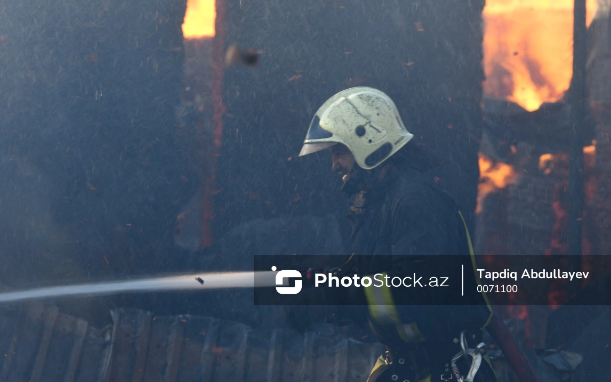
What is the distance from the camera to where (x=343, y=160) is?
345cm

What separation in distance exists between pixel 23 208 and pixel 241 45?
8.48ft

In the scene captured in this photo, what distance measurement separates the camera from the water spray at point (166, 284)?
5172 millimetres

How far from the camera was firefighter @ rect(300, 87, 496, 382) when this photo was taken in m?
2.92

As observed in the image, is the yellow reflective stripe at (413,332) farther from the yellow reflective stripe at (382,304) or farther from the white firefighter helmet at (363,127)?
the white firefighter helmet at (363,127)

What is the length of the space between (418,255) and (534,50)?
8.76 feet

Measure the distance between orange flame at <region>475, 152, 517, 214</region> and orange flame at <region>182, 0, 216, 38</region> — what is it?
2603 millimetres

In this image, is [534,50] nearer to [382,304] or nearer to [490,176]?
[490,176]

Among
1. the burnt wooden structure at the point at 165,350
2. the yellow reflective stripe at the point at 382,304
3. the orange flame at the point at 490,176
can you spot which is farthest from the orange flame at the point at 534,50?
the yellow reflective stripe at the point at 382,304

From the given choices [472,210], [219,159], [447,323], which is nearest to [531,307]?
[472,210]

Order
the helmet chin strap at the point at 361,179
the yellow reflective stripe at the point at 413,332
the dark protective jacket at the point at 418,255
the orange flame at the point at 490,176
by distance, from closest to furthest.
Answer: the dark protective jacket at the point at 418,255
the yellow reflective stripe at the point at 413,332
the helmet chin strap at the point at 361,179
the orange flame at the point at 490,176

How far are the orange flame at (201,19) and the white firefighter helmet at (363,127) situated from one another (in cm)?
215

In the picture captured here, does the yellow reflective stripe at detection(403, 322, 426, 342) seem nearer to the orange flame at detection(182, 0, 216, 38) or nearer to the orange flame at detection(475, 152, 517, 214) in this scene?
the orange flame at detection(475, 152, 517, 214)

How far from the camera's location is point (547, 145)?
461cm

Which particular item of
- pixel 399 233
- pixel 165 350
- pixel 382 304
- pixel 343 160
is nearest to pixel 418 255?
pixel 399 233
